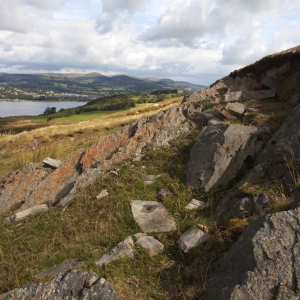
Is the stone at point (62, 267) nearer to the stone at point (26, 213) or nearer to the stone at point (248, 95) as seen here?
the stone at point (26, 213)

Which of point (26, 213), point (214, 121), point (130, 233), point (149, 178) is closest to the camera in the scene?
point (130, 233)

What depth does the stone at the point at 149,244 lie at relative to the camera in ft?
19.1

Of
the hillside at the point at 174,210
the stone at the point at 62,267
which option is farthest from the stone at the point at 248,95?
the stone at the point at 62,267

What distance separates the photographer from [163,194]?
794 cm

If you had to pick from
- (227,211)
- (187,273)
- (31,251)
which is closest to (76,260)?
(31,251)

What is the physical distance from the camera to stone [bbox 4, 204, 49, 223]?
948cm

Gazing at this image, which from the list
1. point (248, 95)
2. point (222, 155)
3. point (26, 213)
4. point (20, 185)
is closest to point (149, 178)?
point (222, 155)

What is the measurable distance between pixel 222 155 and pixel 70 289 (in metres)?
5.35

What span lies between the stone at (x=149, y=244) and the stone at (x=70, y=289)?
143 centimetres

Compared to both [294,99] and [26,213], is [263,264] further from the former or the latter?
[294,99]

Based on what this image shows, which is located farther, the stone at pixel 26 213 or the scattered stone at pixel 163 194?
the stone at pixel 26 213

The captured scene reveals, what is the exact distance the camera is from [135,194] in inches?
322

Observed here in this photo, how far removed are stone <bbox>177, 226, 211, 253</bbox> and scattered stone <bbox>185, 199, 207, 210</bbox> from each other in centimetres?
115

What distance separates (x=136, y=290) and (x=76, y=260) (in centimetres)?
167
